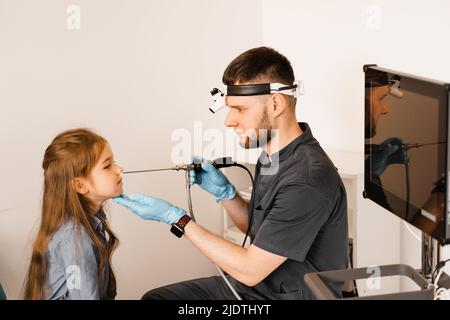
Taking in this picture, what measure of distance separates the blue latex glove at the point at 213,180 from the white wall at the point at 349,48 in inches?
27.9

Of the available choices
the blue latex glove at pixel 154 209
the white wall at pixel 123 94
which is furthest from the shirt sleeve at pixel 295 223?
the white wall at pixel 123 94

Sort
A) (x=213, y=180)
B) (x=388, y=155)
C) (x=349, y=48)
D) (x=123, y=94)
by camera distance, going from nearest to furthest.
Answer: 1. (x=388, y=155)
2. (x=213, y=180)
3. (x=123, y=94)
4. (x=349, y=48)

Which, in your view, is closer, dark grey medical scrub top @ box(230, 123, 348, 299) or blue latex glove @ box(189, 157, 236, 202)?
dark grey medical scrub top @ box(230, 123, 348, 299)

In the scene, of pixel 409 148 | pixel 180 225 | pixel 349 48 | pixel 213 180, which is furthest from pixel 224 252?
pixel 349 48

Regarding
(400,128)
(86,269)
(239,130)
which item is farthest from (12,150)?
(400,128)

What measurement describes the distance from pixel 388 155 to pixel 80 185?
907mm

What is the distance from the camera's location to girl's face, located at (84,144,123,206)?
6.98 feet

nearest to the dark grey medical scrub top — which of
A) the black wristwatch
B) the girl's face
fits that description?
the black wristwatch

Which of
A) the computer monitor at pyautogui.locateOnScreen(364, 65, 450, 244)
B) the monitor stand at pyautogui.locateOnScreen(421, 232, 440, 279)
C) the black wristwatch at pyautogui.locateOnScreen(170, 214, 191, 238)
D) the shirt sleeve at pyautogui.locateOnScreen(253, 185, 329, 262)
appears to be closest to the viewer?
the computer monitor at pyautogui.locateOnScreen(364, 65, 450, 244)

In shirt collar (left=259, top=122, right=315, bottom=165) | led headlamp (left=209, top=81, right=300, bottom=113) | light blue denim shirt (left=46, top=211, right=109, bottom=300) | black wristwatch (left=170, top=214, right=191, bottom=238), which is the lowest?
light blue denim shirt (left=46, top=211, right=109, bottom=300)

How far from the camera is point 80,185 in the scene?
6.95 feet

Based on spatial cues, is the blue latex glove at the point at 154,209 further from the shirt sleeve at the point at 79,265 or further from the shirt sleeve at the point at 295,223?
the shirt sleeve at the point at 295,223

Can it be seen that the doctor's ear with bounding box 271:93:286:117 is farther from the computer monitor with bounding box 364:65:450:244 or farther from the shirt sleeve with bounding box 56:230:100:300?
the shirt sleeve with bounding box 56:230:100:300

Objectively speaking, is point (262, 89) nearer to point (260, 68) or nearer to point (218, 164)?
point (260, 68)
